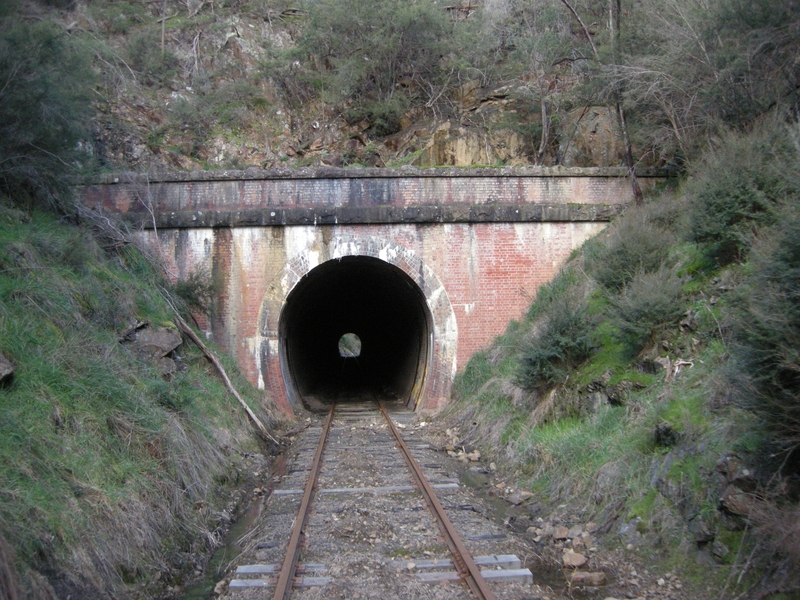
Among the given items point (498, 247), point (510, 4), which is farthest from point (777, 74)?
point (510, 4)

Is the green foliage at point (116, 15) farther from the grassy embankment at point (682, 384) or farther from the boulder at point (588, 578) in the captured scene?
the boulder at point (588, 578)

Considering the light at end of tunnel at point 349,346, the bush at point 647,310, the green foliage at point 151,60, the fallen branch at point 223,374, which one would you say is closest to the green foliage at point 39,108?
the fallen branch at point 223,374

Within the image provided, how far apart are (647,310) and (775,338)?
375 centimetres

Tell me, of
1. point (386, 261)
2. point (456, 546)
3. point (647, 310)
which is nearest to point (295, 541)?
point (456, 546)

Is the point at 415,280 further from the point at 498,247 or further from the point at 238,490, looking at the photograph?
the point at 238,490

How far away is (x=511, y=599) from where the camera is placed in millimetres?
4672

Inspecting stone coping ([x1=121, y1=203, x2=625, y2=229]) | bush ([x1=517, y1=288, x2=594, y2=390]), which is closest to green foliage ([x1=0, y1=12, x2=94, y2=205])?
stone coping ([x1=121, y1=203, x2=625, y2=229])

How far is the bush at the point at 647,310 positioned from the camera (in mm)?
7793

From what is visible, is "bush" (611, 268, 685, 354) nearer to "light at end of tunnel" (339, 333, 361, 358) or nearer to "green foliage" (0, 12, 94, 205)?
"green foliage" (0, 12, 94, 205)

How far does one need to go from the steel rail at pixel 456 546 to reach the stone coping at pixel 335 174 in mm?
6382

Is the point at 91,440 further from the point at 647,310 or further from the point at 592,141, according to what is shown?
the point at 592,141

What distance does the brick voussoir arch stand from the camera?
41.6 feet

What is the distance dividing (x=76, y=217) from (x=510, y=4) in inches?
729

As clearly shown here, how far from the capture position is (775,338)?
13.6 feet
